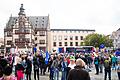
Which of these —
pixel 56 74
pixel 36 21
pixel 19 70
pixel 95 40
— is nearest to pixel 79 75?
pixel 19 70

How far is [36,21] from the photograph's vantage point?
5251 inches

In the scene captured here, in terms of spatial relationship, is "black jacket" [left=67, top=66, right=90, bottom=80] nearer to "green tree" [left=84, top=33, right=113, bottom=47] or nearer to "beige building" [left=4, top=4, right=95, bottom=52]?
"beige building" [left=4, top=4, right=95, bottom=52]

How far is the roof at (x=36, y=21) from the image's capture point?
428 ft

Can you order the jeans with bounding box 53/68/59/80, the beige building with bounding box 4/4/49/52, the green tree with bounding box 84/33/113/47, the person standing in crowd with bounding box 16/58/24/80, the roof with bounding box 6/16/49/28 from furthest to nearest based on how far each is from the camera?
1. the green tree with bounding box 84/33/113/47
2. the roof with bounding box 6/16/49/28
3. the beige building with bounding box 4/4/49/52
4. the jeans with bounding box 53/68/59/80
5. the person standing in crowd with bounding box 16/58/24/80

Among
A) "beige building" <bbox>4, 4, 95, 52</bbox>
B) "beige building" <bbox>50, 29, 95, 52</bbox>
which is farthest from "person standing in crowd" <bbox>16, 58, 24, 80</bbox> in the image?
"beige building" <bbox>50, 29, 95, 52</bbox>

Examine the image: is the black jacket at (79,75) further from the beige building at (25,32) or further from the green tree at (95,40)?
the green tree at (95,40)

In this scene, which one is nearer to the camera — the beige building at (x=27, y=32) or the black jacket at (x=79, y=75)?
the black jacket at (x=79, y=75)

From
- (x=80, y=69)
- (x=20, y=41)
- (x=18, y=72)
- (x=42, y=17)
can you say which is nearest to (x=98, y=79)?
(x=18, y=72)

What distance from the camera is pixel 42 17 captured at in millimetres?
134375

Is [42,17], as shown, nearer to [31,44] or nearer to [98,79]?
[31,44]

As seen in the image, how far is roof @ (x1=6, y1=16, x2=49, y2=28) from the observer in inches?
5138

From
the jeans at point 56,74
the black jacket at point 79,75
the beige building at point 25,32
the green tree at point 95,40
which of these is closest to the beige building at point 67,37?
the green tree at point 95,40

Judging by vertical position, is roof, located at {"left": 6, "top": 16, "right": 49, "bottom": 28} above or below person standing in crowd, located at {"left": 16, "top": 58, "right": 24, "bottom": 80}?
above

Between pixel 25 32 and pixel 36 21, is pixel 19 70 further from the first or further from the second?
pixel 36 21
